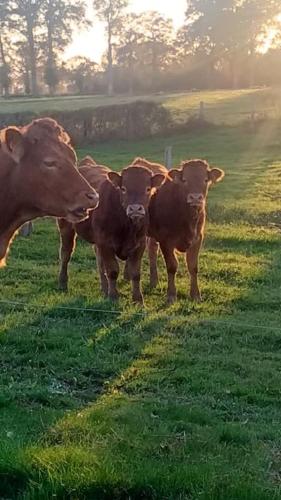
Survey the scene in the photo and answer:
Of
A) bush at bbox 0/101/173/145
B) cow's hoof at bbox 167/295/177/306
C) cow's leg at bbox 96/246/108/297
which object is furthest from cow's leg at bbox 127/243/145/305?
bush at bbox 0/101/173/145

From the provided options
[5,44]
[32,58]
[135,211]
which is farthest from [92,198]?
[5,44]

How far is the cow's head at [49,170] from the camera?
19.3 ft

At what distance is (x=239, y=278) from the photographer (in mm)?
10734

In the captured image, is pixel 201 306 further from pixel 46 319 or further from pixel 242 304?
pixel 46 319

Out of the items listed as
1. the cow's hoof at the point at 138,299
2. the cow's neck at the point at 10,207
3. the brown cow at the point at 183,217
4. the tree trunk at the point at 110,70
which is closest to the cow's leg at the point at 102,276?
the cow's hoof at the point at 138,299

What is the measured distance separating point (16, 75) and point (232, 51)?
2325 cm

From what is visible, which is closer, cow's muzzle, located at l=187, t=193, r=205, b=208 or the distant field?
cow's muzzle, located at l=187, t=193, r=205, b=208

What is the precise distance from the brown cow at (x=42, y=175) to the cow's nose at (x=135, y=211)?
263cm

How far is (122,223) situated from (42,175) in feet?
11.9

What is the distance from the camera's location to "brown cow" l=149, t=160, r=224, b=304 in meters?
9.65

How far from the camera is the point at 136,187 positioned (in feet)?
30.1

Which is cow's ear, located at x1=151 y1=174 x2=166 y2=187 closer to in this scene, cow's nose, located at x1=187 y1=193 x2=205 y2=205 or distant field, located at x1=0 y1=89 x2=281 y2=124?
cow's nose, located at x1=187 y1=193 x2=205 y2=205

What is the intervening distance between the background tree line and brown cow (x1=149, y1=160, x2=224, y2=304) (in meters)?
53.7

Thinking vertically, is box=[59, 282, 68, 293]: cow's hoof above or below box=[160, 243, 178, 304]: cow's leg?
below
